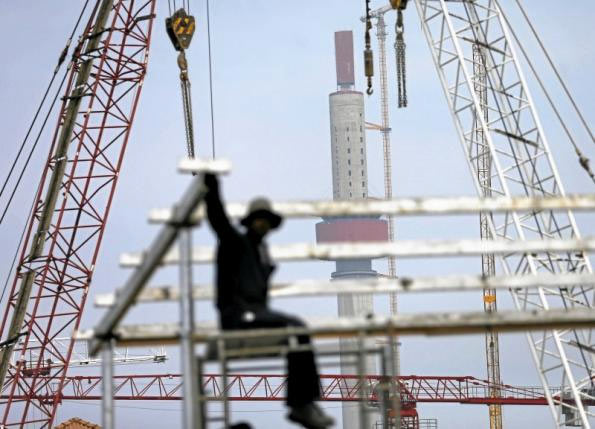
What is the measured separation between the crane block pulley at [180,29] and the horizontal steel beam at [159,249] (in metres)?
42.9

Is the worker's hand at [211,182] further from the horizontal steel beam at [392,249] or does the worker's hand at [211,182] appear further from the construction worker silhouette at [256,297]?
the horizontal steel beam at [392,249]

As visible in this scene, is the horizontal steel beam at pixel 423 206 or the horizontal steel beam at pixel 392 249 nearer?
the horizontal steel beam at pixel 423 206

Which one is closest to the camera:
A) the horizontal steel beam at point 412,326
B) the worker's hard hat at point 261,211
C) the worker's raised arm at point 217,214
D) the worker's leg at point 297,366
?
the worker's raised arm at point 217,214

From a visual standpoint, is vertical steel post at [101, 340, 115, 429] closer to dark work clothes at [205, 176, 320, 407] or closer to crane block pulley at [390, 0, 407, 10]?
dark work clothes at [205, 176, 320, 407]

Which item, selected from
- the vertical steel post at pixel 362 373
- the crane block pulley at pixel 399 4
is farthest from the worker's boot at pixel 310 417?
the crane block pulley at pixel 399 4

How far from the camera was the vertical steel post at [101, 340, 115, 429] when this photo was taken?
12.2m

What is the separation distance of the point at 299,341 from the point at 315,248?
228 centimetres

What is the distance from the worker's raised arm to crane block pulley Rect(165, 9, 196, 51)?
43.3 meters

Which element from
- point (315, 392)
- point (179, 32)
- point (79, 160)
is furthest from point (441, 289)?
point (79, 160)

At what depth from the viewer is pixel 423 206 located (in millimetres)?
12672

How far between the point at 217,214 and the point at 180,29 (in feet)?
144

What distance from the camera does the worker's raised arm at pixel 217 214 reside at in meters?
10.4

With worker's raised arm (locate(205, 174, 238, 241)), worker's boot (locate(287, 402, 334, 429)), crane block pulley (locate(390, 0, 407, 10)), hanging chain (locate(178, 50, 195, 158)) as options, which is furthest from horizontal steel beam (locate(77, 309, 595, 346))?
hanging chain (locate(178, 50, 195, 158))

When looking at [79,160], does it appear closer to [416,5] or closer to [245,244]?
[416,5]
